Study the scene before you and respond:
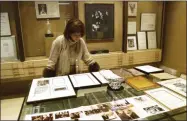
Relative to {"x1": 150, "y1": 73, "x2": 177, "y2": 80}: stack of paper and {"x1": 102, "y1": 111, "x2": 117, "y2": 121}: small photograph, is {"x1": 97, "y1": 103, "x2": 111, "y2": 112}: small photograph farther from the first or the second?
{"x1": 150, "y1": 73, "x2": 177, "y2": 80}: stack of paper

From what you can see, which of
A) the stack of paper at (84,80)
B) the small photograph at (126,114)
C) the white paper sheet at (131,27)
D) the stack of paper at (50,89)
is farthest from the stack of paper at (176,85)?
the white paper sheet at (131,27)

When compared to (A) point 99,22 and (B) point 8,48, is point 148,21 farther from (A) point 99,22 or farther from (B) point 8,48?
(B) point 8,48

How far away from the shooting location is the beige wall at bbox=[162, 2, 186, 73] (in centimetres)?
305

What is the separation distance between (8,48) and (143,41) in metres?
2.57

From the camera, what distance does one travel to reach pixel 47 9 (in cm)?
284

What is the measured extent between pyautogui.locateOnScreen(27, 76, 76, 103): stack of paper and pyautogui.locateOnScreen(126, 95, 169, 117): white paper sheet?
0.42m

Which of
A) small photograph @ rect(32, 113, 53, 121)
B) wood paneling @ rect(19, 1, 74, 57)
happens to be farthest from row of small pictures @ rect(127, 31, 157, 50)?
small photograph @ rect(32, 113, 53, 121)

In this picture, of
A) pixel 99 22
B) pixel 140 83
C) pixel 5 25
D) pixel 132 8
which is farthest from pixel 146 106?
pixel 132 8

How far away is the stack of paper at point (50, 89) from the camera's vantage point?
1146 mm

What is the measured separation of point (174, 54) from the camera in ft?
10.8

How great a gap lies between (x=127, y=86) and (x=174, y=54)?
2.39 metres

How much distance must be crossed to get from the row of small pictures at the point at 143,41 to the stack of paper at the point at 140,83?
2.00m

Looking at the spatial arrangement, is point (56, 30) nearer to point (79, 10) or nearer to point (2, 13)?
point (79, 10)

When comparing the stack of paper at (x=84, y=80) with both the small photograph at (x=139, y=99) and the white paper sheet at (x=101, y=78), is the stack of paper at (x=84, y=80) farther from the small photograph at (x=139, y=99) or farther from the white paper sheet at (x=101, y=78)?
the small photograph at (x=139, y=99)
